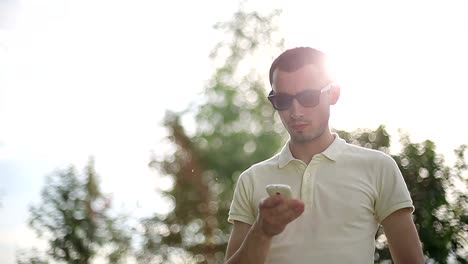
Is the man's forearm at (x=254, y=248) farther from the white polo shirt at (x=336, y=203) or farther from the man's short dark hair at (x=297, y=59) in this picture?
the man's short dark hair at (x=297, y=59)

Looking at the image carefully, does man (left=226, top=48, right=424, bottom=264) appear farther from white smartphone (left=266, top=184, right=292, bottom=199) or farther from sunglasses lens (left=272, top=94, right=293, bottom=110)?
white smartphone (left=266, top=184, right=292, bottom=199)

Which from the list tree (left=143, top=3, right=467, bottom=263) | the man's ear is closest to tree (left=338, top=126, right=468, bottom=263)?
tree (left=143, top=3, right=467, bottom=263)

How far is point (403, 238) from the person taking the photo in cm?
228

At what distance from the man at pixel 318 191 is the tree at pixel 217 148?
21.7m

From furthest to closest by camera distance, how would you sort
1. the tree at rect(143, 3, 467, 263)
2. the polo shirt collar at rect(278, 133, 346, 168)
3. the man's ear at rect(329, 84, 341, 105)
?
the tree at rect(143, 3, 467, 263) < the man's ear at rect(329, 84, 341, 105) < the polo shirt collar at rect(278, 133, 346, 168)

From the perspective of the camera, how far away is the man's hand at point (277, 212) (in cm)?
198

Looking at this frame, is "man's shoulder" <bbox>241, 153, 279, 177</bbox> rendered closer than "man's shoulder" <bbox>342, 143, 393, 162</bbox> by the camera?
No

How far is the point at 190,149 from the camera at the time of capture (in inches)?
992

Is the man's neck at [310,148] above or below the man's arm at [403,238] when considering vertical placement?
above

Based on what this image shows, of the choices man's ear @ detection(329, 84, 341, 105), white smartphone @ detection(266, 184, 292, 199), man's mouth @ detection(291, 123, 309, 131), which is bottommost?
white smartphone @ detection(266, 184, 292, 199)

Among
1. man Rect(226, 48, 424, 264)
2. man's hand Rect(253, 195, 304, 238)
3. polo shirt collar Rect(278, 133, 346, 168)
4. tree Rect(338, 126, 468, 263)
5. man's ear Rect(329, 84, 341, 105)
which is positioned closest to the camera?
man's hand Rect(253, 195, 304, 238)

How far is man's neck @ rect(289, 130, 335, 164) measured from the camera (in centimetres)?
245

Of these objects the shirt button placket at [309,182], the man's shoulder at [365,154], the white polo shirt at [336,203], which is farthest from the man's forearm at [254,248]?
the man's shoulder at [365,154]

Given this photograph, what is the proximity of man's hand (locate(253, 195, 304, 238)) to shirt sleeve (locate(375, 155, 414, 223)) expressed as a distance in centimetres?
43
